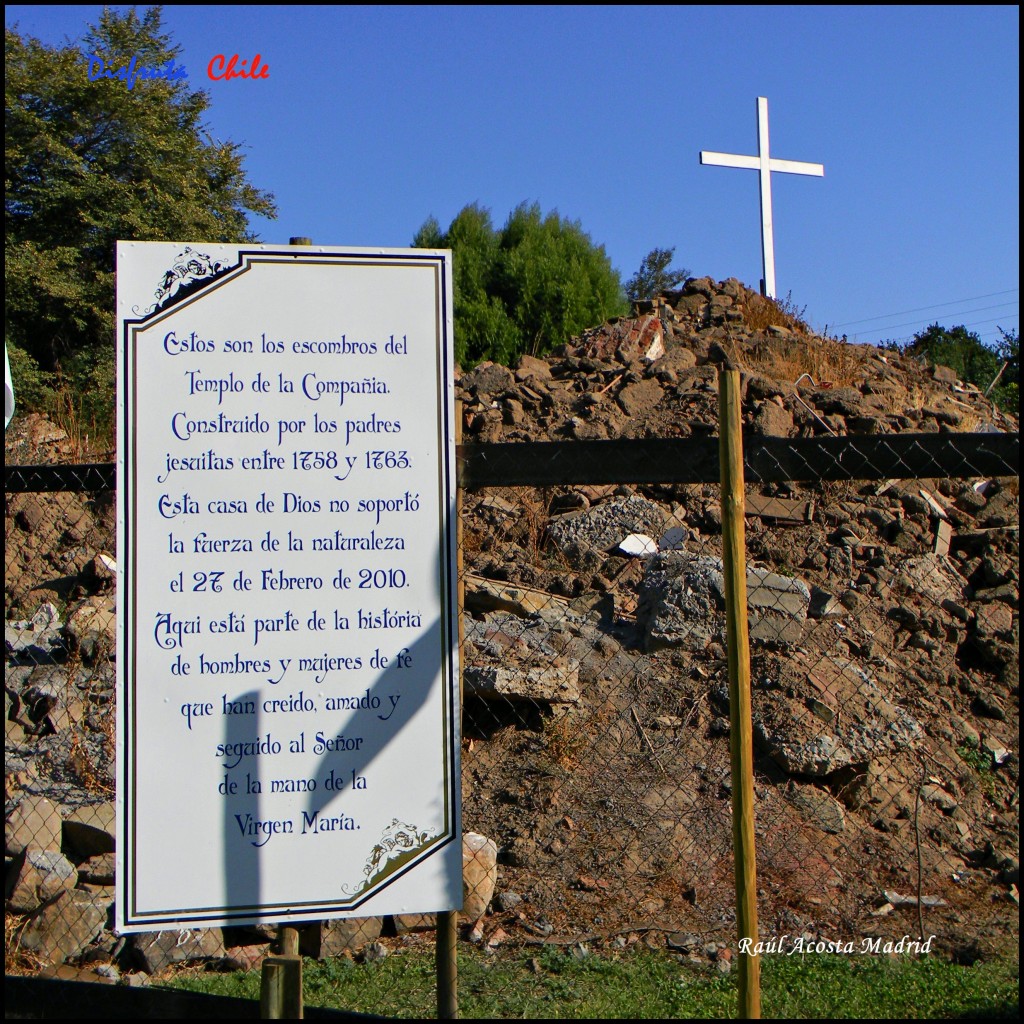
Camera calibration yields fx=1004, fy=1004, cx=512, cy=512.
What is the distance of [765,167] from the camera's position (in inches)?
481

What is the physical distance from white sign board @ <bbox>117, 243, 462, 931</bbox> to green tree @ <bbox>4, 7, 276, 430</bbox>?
442 inches

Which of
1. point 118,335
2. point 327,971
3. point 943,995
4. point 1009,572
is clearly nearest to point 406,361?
point 118,335

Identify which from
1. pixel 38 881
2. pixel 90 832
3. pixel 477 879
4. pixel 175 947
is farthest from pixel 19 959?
pixel 477 879

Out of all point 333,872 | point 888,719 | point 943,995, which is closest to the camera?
point 333,872

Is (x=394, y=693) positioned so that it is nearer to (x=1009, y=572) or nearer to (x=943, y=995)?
(x=943, y=995)

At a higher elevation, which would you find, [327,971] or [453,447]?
[453,447]

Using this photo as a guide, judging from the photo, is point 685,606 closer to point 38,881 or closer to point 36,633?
point 38,881

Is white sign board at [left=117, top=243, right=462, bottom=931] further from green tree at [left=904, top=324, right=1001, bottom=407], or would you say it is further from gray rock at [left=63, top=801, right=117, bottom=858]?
green tree at [left=904, top=324, right=1001, bottom=407]

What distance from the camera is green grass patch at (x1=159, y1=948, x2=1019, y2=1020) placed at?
3.29m

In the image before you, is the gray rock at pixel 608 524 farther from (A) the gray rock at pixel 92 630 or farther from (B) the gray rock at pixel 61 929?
(B) the gray rock at pixel 61 929

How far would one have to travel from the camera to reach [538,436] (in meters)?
8.78

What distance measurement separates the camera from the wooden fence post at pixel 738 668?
2682 millimetres

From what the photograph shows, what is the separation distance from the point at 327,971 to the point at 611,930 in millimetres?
1180

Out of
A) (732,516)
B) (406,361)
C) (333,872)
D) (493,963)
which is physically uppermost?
(406,361)
